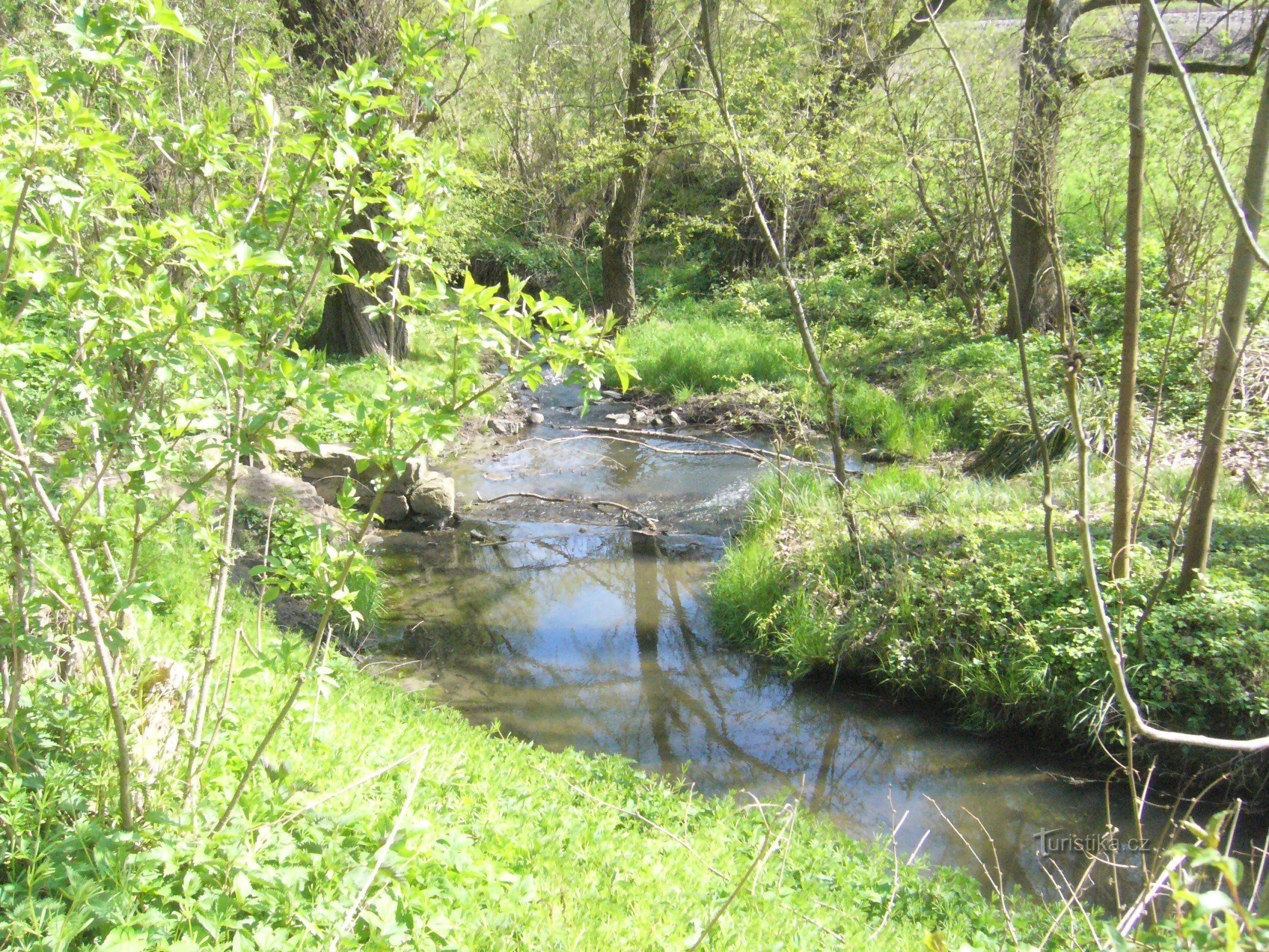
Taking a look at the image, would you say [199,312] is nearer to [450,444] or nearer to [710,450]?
[710,450]

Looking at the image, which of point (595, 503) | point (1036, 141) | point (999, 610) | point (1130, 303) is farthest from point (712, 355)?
point (1130, 303)

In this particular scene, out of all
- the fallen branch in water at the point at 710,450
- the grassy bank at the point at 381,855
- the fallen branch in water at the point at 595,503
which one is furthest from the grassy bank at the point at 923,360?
the grassy bank at the point at 381,855

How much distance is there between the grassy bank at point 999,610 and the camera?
4.98m

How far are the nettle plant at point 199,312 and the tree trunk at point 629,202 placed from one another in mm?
10845

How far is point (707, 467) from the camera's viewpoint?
→ 10.6 metres

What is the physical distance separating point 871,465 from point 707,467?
2.01 m

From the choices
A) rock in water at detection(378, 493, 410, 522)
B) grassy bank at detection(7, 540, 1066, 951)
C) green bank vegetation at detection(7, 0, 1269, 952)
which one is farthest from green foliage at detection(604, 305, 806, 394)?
grassy bank at detection(7, 540, 1066, 951)

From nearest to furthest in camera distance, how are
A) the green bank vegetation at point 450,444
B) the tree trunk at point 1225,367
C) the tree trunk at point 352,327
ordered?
the green bank vegetation at point 450,444
the tree trunk at point 1225,367
the tree trunk at point 352,327

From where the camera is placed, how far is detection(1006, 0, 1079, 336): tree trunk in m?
9.39

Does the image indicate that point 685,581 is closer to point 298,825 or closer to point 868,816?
point 868,816

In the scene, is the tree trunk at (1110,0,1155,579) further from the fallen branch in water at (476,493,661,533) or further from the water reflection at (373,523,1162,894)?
the fallen branch in water at (476,493,661,533)

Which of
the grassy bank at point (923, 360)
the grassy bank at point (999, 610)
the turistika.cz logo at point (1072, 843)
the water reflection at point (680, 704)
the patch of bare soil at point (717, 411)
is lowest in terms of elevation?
the turistika.cz logo at point (1072, 843)

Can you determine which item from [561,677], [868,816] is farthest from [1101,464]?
[561,677]

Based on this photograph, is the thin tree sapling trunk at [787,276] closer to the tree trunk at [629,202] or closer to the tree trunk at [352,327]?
the tree trunk at [629,202]
